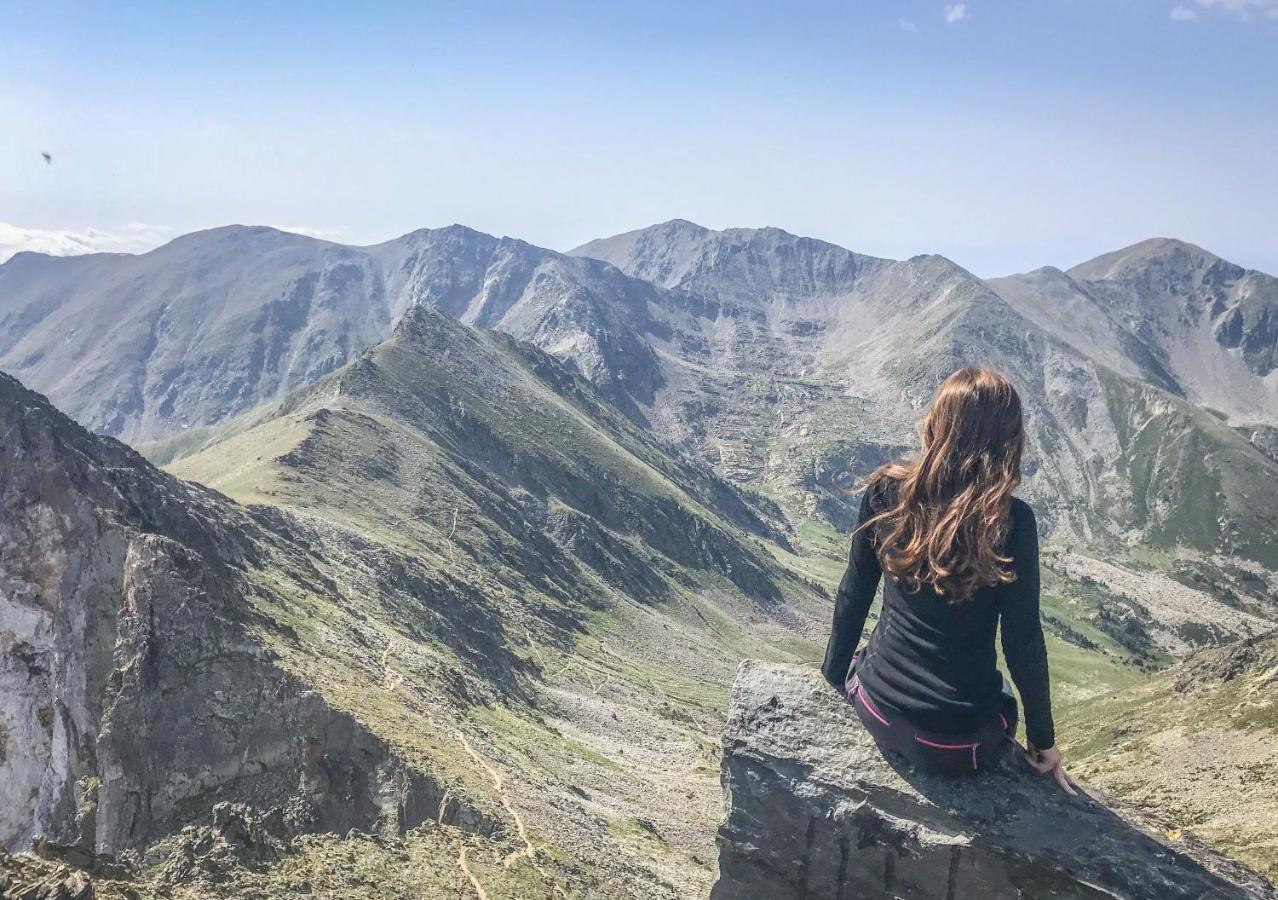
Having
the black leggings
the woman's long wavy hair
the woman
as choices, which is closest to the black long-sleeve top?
the woman

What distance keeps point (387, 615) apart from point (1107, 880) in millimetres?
74630

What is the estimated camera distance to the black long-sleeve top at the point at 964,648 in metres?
10.3

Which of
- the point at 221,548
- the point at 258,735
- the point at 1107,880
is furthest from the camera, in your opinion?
the point at 221,548

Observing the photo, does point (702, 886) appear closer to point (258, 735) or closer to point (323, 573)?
point (258, 735)

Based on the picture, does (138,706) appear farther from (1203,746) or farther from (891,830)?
(1203,746)

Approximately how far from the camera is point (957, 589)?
1020cm

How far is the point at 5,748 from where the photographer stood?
3919 cm

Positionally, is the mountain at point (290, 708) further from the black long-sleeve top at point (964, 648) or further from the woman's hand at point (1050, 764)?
the woman's hand at point (1050, 764)

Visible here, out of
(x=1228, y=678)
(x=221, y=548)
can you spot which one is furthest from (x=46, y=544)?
(x=1228, y=678)

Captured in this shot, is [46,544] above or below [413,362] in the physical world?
below

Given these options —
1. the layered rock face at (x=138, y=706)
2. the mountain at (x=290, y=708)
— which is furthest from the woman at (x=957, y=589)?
the layered rock face at (x=138, y=706)

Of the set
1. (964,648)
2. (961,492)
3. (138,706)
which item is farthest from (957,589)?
(138,706)

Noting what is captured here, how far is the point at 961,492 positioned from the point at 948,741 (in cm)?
329

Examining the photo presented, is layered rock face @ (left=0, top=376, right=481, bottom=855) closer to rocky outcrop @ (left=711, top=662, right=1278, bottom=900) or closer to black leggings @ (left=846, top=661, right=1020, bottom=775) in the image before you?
rocky outcrop @ (left=711, top=662, right=1278, bottom=900)
